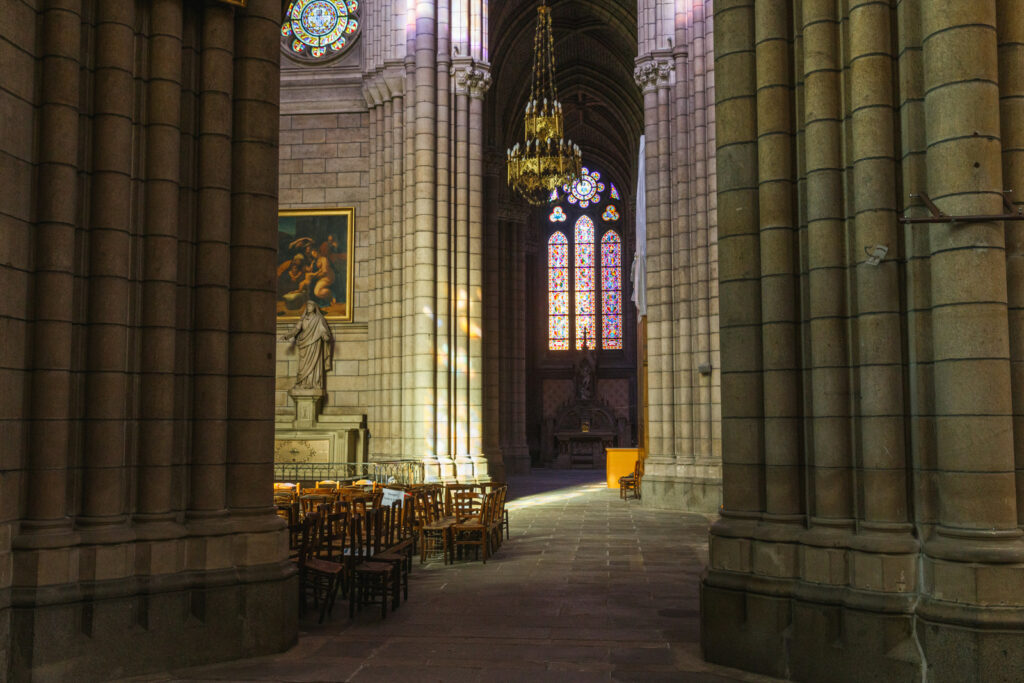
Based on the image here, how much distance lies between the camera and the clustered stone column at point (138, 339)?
6.16 metres

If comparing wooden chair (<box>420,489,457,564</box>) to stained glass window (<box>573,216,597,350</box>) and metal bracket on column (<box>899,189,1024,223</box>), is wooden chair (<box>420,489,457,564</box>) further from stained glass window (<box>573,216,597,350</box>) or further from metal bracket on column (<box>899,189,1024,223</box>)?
stained glass window (<box>573,216,597,350</box>)

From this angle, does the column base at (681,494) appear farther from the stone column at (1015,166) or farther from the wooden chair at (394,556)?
the stone column at (1015,166)

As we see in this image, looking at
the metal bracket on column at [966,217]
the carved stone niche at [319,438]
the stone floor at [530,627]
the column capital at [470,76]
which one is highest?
the column capital at [470,76]

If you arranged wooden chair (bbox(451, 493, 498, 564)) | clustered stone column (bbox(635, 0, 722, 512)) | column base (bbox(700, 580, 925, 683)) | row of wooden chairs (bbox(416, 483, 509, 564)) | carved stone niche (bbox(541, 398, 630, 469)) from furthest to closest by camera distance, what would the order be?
carved stone niche (bbox(541, 398, 630, 469)) → clustered stone column (bbox(635, 0, 722, 512)) → row of wooden chairs (bbox(416, 483, 509, 564)) → wooden chair (bbox(451, 493, 498, 564)) → column base (bbox(700, 580, 925, 683))

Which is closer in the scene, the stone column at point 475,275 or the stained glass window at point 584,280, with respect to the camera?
the stone column at point 475,275

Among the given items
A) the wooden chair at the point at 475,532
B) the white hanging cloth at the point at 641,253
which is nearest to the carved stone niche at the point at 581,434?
the white hanging cloth at the point at 641,253

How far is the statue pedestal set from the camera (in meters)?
21.7

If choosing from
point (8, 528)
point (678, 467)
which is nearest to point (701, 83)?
point (678, 467)

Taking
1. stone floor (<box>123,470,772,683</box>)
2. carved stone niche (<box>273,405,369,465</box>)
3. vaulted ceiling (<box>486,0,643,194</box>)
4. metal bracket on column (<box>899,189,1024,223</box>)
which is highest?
vaulted ceiling (<box>486,0,643,194</box>)

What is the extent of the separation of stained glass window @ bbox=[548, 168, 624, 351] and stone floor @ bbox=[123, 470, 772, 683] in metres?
30.4

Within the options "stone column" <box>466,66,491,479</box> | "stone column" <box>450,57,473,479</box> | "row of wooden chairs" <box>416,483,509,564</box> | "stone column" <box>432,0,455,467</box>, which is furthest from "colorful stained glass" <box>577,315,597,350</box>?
Answer: "row of wooden chairs" <box>416,483,509,564</box>

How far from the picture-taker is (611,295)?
43812mm

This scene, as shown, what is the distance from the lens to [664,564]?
11.4 meters

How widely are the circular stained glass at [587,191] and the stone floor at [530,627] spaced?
32.8m
